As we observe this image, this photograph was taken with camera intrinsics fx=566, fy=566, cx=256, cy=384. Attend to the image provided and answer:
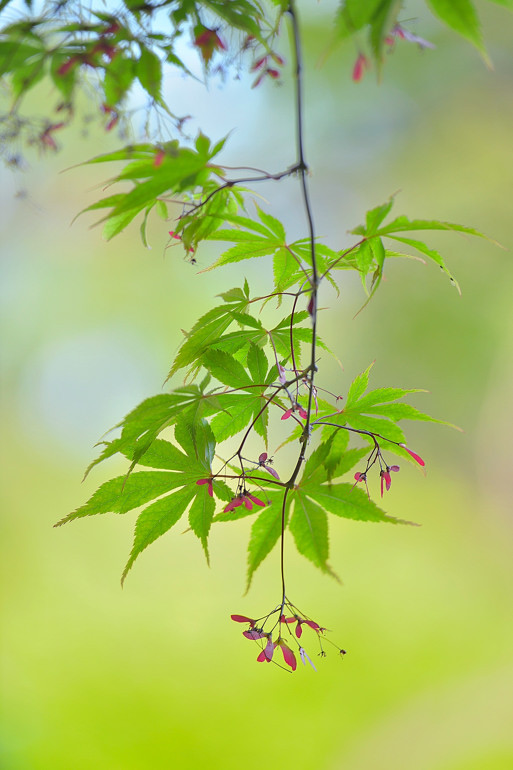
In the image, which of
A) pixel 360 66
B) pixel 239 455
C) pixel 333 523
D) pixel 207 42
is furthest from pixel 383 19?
pixel 333 523

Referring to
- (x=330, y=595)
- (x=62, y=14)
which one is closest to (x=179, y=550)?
(x=330, y=595)

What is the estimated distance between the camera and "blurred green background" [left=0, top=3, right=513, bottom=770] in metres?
2.10

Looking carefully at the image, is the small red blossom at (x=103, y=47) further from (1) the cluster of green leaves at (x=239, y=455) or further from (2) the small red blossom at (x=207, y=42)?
(1) the cluster of green leaves at (x=239, y=455)

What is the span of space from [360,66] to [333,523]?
2.11m

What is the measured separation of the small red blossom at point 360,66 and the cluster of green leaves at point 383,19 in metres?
0.02

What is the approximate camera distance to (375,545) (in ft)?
7.54

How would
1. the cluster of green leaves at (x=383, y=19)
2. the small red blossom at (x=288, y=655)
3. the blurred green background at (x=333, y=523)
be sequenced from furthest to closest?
the blurred green background at (x=333, y=523), the small red blossom at (x=288, y=655), the cluster of green leaves at (x=383, y=19)

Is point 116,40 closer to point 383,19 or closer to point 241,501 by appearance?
point 383,19

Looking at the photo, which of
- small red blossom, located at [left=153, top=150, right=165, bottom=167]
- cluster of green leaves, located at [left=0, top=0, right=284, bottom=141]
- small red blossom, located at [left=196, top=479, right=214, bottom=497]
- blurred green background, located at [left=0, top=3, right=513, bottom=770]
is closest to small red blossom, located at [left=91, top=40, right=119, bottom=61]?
cluster of green leaves, located at [left=0, top=0, right=284, bottom=141]

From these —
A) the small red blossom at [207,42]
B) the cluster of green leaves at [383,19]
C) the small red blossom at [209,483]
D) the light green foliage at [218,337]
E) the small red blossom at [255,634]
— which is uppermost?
the small red blossom at [207,42]

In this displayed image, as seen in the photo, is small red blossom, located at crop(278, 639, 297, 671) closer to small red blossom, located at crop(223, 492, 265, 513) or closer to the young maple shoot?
the young maple shoot

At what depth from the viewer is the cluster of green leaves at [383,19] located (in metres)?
0.29

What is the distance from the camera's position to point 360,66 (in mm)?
354

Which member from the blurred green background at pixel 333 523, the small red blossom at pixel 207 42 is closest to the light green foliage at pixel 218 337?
the small red blossom at pixel 207 42
